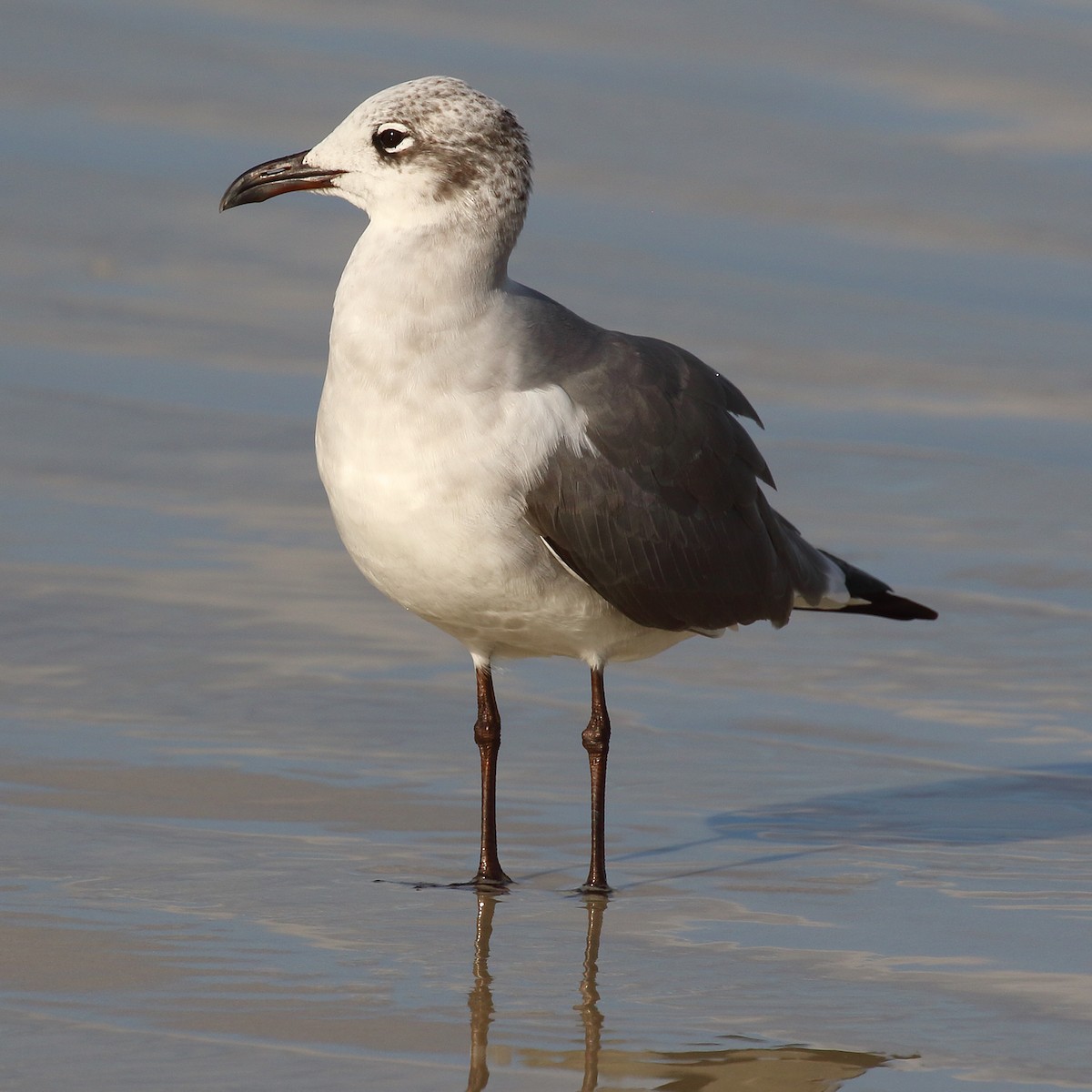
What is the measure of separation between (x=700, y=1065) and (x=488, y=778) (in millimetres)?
1617

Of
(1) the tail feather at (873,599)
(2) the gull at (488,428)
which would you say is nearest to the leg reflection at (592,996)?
(2) the gull at (488,428)

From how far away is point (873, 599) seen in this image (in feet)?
22.5

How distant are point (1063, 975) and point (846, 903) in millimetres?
703

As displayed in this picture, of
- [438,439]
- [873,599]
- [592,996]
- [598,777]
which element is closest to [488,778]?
[598,777]

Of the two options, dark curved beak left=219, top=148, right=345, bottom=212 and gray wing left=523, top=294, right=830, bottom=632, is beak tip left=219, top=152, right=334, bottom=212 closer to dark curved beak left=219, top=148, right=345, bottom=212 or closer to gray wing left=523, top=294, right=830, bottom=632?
dark curved beak left=219, top=148, right=345, bottom=212

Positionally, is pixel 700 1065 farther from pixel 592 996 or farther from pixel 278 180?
pixel 278 180

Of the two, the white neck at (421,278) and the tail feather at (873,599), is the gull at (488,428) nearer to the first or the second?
the white neck at (421,278)

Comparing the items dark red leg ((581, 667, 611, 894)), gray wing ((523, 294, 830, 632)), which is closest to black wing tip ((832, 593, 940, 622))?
gray wing ((523, 294, 830, 632))

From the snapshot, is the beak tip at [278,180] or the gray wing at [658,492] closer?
the gray wing at [658,492]

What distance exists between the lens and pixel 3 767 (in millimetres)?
6234

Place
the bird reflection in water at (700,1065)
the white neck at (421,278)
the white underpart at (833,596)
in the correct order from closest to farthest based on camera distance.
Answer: the bird reflection in water at (700,1065) → the white neck at (421,278) → the white underpart at (833,596)

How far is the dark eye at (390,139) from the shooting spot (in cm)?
561

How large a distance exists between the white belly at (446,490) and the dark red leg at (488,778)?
0.46 meters

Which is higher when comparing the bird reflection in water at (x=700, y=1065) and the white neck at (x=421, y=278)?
the white neck at (x=421, y=278)
